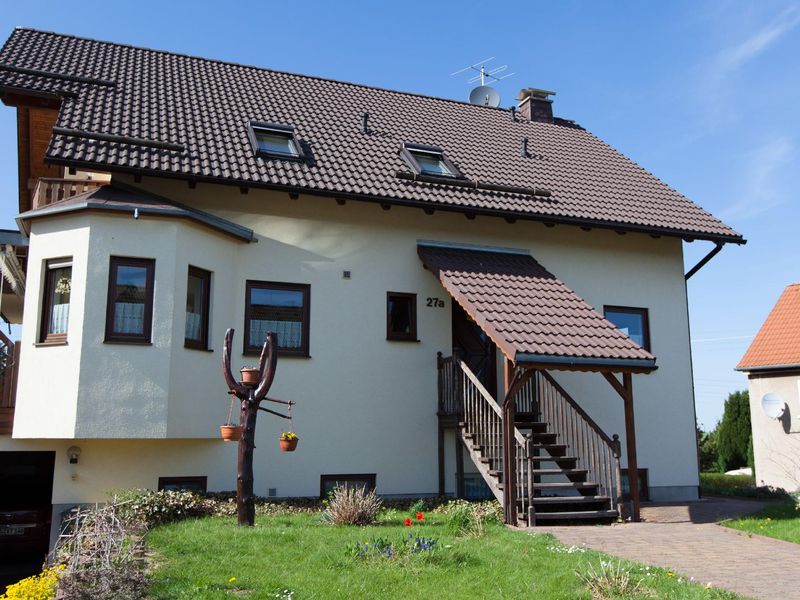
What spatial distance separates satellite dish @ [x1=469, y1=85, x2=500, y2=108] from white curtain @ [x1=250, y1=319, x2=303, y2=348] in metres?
11.3

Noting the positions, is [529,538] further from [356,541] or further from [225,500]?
[225,500]

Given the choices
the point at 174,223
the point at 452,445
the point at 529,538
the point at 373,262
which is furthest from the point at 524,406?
the point at 174,223

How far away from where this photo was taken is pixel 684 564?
8531 millimetres

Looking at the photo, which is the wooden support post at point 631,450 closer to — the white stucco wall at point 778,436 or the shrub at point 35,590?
A: the shrub at point 35,590

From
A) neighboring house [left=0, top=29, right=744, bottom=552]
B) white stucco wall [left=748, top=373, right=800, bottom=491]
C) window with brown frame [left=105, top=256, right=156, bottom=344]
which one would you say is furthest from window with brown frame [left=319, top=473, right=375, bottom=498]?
white stucco wall [left=748, top=373, right=800, bottom=491]

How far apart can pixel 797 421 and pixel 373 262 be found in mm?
15374

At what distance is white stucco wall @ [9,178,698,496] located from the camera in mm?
11594

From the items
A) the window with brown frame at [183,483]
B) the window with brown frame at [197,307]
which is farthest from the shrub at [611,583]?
the window with brown frame at [197,307]

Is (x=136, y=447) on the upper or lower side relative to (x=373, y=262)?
lower

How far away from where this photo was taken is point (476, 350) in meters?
15.0

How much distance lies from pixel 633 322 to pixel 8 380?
11.6m

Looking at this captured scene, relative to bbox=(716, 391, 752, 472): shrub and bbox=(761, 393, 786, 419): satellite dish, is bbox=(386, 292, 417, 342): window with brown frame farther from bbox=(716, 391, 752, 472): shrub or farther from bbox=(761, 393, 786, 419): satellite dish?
bbox=(716, 391, 752, 472): shrub

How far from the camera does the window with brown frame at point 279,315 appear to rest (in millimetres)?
13164

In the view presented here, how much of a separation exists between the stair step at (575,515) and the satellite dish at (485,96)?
13.5 meters
